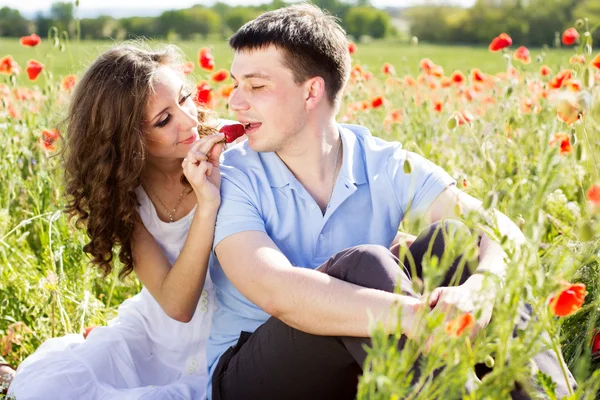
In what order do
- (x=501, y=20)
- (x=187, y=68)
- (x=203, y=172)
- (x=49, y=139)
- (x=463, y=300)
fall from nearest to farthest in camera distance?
(x=463, y=300) < (x=203, y=172) < (x=187, y=68) < (x=49, y=139) < (x=501, y=20)

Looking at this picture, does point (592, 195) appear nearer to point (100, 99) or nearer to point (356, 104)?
point (100, 99)

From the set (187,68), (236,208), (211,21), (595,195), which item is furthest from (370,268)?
(211,21)

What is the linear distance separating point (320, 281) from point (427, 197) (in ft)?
1.93

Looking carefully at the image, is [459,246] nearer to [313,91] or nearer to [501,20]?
[313,91]

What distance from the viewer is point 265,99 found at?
7.84ft

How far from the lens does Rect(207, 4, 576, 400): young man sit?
2119 mm

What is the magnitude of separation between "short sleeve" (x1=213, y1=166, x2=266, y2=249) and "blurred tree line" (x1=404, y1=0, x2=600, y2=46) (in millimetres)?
16155

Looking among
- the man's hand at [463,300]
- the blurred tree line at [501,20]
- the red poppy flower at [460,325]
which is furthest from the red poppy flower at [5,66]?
the blurred tree line at [501,20]

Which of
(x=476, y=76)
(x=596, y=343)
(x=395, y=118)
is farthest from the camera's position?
(x=476, y=76)

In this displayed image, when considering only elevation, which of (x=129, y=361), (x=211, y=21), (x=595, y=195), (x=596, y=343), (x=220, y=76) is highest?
(x=595, y=195)

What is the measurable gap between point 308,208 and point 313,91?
0.36 m

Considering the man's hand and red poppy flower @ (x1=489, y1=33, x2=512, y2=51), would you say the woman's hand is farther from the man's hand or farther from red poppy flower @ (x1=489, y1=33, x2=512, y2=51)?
red poppy flower @ (x1=489, y1=33, x2=512, y2=51)

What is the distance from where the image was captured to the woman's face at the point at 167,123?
98.2 inches

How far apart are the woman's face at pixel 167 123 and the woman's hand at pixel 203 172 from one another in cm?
19
